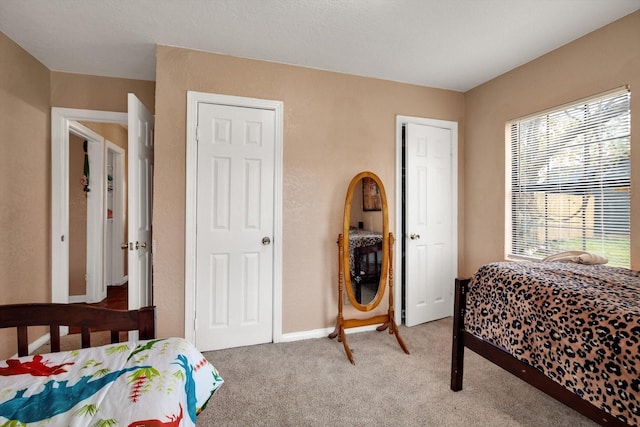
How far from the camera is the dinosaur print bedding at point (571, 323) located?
1179mm

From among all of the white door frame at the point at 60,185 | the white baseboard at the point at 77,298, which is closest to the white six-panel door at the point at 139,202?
the white door frame at the point at 60,185

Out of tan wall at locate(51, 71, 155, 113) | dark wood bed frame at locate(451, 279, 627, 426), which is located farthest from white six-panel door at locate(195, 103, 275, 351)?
dark wood bed frame at locate(451, 279, 627, 426)

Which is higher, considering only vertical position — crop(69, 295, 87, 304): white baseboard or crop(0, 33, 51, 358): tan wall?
crop(0, 33, 51, 358): tan wall

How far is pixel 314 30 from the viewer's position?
7.20 feet

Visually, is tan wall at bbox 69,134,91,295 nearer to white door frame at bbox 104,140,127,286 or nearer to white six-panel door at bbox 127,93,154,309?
white door frame at bbox 104,140,127,286

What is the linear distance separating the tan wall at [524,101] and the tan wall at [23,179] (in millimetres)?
4050

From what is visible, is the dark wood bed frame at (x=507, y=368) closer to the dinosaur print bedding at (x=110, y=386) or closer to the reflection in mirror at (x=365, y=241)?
the reflection in mirror at (x=365, y=241)

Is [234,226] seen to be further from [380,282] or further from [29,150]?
[29,150]

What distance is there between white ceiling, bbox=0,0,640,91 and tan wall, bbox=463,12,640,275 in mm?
124

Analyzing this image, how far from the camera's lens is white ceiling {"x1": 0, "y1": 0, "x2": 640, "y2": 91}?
75.9 inches

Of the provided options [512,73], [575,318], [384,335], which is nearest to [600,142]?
[512,73]

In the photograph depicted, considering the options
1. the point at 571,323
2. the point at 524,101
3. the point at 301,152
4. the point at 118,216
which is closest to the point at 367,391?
the point at 571,323

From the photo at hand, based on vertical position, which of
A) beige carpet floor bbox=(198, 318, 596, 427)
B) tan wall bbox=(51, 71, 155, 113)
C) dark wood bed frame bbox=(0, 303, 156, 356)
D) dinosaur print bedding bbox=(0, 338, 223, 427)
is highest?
tan wall bbox=(51, 71, 155, 113)

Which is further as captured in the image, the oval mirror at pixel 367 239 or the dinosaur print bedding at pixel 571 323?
the oval mirror at pixel 367 239
